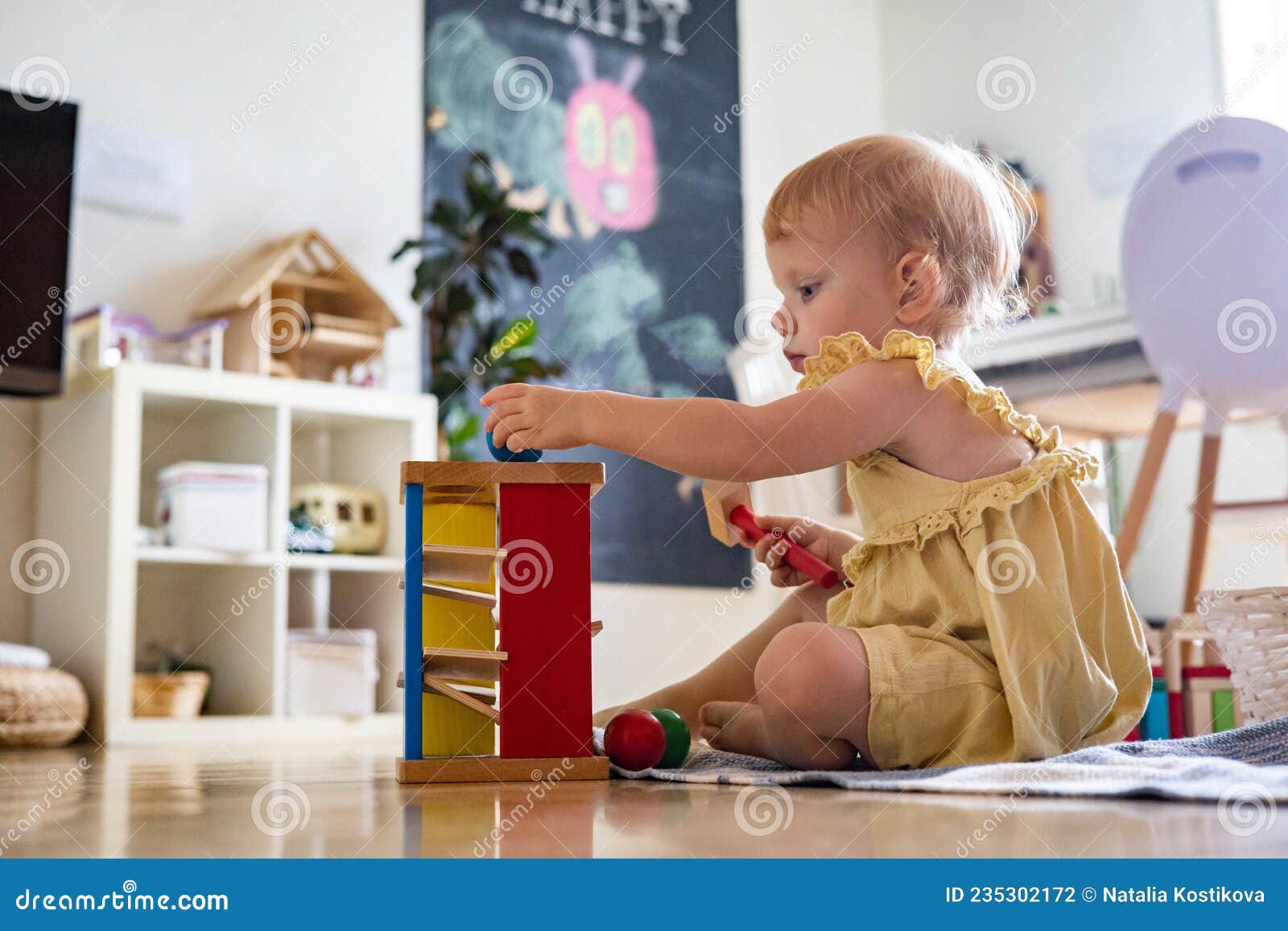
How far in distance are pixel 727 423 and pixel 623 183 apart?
248 cm

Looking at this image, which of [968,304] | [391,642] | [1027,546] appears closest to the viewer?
[1027,546]

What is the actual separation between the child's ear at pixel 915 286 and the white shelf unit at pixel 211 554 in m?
1.55

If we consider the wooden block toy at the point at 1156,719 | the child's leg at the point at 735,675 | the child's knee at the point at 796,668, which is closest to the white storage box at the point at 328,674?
the child's leg at the point at 735,675

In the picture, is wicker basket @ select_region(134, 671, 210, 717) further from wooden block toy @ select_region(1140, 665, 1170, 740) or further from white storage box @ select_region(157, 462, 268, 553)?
wooden block toy @ select_region(1140, 665, 1170, 740)

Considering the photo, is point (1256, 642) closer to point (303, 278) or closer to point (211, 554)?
point (211, 554)

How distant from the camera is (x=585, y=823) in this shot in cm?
72

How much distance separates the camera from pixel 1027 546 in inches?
42.5

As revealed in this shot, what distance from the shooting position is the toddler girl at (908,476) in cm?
101

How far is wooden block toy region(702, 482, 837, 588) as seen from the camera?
3.98 feet

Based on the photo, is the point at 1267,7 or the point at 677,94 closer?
the point at 1267,7

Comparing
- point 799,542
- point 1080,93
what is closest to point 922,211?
point 799,542

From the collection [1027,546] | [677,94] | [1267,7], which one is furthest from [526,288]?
[1027,546]
